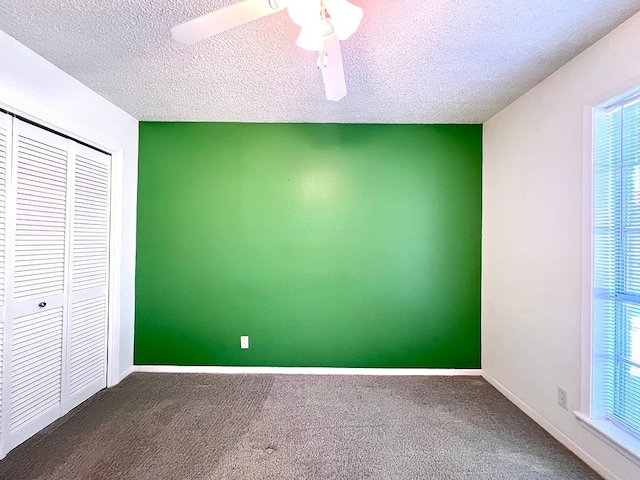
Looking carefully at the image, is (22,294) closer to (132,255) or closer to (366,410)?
(132,255)

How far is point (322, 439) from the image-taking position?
6.94ft

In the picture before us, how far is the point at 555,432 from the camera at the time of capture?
7.03 feet

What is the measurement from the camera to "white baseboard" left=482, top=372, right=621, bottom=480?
180cm

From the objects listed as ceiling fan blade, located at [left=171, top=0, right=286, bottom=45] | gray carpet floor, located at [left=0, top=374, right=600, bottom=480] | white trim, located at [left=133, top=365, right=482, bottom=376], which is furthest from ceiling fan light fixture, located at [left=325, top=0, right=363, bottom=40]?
white trim, located at [left=133, top=365, right=482, bottom=376]

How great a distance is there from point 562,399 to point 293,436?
67.5 inches

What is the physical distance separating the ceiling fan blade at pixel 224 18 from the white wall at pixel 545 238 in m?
1.79

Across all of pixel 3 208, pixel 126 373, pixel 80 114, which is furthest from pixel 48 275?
pixel 126 373

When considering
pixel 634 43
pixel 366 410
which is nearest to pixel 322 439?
pixel 366 410

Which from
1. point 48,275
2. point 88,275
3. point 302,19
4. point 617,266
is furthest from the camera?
point 88,275

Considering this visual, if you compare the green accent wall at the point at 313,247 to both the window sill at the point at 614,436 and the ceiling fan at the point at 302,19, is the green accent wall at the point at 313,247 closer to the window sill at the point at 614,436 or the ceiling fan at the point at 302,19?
the window sill at the point at 614,436

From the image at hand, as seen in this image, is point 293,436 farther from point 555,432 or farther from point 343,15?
point 343,15

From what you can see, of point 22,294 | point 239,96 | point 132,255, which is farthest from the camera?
point 132,255

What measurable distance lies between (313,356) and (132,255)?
1950mm

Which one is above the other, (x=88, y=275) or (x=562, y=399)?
(x=88, y=275)
